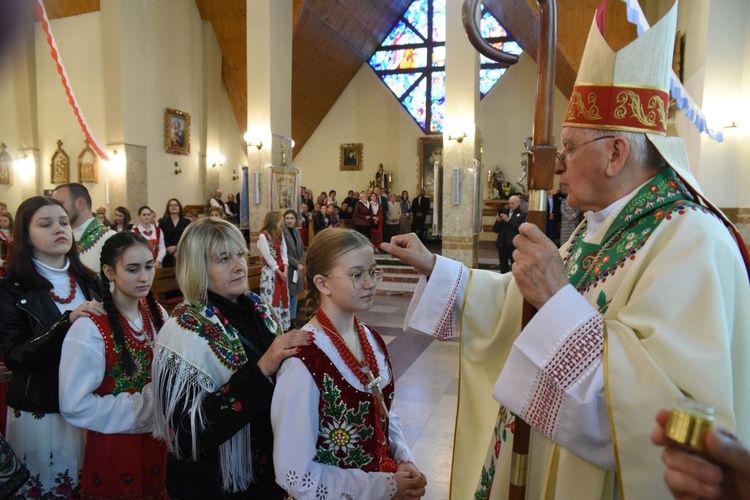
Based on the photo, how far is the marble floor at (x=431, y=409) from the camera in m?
3.10

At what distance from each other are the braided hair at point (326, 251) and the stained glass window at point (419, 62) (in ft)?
49.9

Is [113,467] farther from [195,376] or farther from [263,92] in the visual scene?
[263,92]

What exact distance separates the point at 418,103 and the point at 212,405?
16.0 meters

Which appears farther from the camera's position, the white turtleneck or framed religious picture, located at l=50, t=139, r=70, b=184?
framed religious picture, located at l=50, t=139, r=70, b=184

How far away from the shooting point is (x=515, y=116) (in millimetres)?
15289

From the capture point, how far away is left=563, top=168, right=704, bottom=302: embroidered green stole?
4.29ft

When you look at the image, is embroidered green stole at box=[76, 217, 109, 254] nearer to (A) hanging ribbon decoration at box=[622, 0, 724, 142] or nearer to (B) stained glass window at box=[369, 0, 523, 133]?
(A) hanging ribbon decoration at box=[622, 0, 724, 142]

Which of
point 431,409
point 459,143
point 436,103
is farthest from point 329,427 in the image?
point 436,103

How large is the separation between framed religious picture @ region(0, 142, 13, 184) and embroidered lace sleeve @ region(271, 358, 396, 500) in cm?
1311

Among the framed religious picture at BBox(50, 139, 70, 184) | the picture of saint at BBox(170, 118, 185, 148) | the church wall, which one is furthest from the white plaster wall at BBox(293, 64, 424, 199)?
the framed religious picture at BBox(50, 139, 70, 184)

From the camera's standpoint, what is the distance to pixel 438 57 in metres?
16.2

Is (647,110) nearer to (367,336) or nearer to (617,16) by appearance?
(617,16)

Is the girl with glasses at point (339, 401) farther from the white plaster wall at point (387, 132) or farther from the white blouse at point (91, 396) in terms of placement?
the white plaster wall at point (387, 132)

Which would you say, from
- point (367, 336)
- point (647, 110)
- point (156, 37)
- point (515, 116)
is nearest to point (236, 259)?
point (367, 336)
